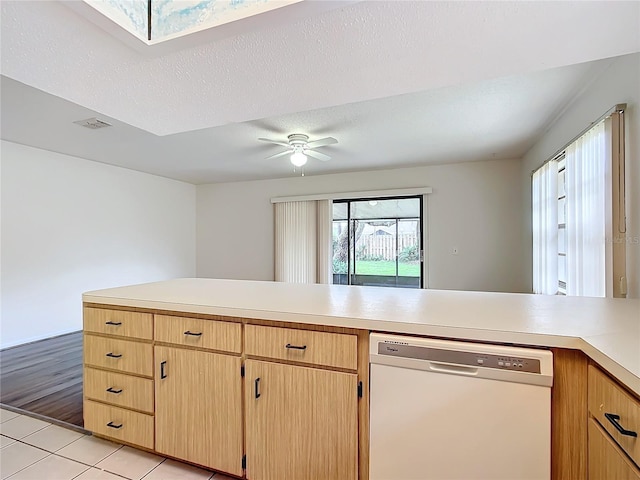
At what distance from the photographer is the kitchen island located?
1.03 metres

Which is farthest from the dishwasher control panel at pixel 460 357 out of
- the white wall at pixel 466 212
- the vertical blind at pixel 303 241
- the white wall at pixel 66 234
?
the white wall at pixel 66 234

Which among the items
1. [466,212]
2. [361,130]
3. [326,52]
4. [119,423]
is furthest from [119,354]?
[466,212]

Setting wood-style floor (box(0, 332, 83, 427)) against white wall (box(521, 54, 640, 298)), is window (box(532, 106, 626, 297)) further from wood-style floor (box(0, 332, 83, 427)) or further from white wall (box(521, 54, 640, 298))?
wood-style floor (box(0, 332, 83, 427))

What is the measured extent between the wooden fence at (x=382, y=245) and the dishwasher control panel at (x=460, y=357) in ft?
13.9

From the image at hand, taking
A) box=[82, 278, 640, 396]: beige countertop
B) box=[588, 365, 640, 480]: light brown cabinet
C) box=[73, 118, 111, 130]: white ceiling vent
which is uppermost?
A: box=[73, 118, 111, 130]: white ceiling vent

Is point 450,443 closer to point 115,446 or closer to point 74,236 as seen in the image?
point 115,446

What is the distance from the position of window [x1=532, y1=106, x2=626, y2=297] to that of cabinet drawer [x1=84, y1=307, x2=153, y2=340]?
2.66m

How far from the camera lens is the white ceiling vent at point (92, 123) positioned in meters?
3.07

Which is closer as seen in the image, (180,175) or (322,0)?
(322,0)

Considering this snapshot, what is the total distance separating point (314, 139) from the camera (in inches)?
145

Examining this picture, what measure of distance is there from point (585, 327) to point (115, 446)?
2399 mm

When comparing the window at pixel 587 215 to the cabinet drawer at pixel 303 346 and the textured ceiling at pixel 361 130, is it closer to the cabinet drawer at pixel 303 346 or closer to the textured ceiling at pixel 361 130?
the textured ceiling at pixel 361 130

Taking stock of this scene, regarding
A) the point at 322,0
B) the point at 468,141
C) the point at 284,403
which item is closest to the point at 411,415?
the point at 284,403

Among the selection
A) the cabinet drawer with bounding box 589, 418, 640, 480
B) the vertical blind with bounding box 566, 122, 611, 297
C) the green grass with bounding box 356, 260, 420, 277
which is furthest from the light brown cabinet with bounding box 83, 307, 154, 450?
the green grass with bounding box 356, 260, 420, 277
